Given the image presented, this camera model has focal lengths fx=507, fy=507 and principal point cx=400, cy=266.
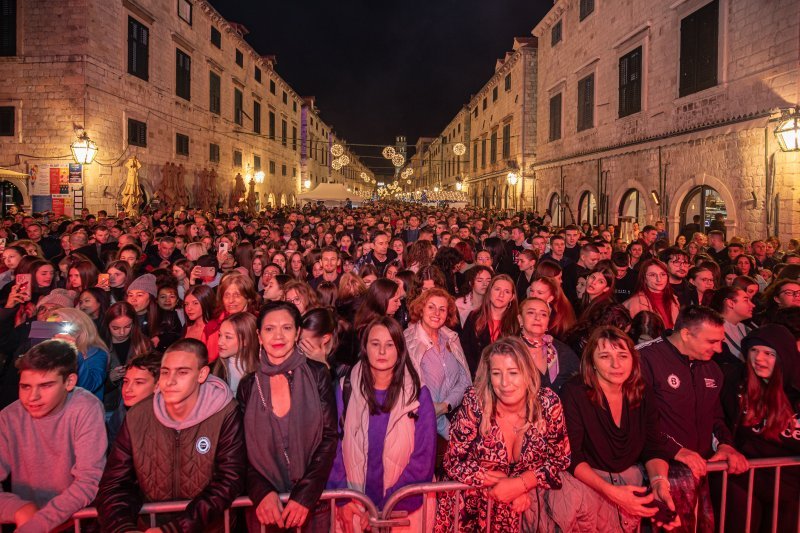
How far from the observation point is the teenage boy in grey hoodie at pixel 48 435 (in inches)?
117

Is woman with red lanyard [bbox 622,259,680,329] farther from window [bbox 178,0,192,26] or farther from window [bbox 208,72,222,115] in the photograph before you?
window [bbox 208,72,222,115]

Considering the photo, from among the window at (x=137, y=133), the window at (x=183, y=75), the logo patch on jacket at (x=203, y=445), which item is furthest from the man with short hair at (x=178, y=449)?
the window at (x=183, y=75)

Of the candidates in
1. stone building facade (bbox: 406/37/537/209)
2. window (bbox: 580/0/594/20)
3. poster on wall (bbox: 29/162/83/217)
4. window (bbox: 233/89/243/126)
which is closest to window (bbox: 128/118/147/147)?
poster on wall (bbox: 29/162/83/217)

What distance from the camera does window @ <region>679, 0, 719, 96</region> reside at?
13.1m

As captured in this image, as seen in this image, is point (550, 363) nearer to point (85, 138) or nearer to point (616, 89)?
point (85, 138)

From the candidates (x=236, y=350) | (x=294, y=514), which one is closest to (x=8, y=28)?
(x=236, y=350)

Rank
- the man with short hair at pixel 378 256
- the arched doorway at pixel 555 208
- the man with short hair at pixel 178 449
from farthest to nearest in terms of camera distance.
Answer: the arched doorway at pixel 555 208 < the man with short hair at pixel 378 256 < the man with short hair at pixel 178 449

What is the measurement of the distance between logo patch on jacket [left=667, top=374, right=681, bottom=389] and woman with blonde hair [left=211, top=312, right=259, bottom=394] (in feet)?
10.3

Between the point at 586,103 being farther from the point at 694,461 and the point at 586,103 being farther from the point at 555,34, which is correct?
the point at 694,461

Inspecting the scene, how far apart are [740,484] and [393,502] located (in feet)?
7.94

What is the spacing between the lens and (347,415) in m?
3.52

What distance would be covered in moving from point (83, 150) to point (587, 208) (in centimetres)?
1910

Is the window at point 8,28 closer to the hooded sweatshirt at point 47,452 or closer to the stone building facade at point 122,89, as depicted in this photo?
the stone building facade at point 122,89

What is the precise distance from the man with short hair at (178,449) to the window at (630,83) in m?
17.9
